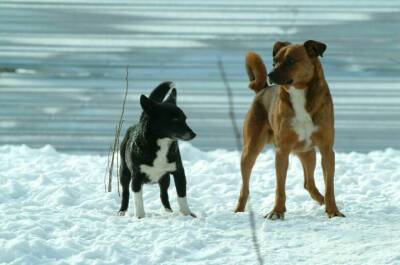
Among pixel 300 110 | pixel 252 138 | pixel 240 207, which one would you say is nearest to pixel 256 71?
pixel 252 138

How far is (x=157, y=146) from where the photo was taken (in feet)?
24.9

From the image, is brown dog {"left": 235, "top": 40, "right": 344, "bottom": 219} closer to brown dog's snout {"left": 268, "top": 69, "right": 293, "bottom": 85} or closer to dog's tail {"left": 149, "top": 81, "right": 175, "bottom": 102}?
brown dog's snout {"left": 268, "top": 69, "right": 293, "bottom": 85}

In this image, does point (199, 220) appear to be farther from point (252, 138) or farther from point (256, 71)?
point (256, 71)

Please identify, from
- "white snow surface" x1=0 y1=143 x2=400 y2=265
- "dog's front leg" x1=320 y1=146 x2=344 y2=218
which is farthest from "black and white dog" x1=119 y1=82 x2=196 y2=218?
"dog's front leg" x1=320 y1=146 x2=344 y2=218

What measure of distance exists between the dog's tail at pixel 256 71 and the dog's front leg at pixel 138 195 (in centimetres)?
151

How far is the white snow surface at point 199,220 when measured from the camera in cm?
644

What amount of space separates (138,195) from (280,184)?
1190mm

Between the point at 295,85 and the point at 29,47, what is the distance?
10.3 metres

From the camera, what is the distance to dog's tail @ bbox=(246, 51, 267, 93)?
841cm

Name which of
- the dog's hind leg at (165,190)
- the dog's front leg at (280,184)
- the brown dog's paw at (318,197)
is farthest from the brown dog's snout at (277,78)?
the brown dog's paw at (318,197)

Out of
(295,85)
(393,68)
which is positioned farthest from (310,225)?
(393,68)

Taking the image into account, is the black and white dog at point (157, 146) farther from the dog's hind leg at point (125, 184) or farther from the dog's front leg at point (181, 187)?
the dog's hind leg at point (125, 184)

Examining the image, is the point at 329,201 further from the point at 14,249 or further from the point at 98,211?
the point at 14,249

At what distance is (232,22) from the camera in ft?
57.9
